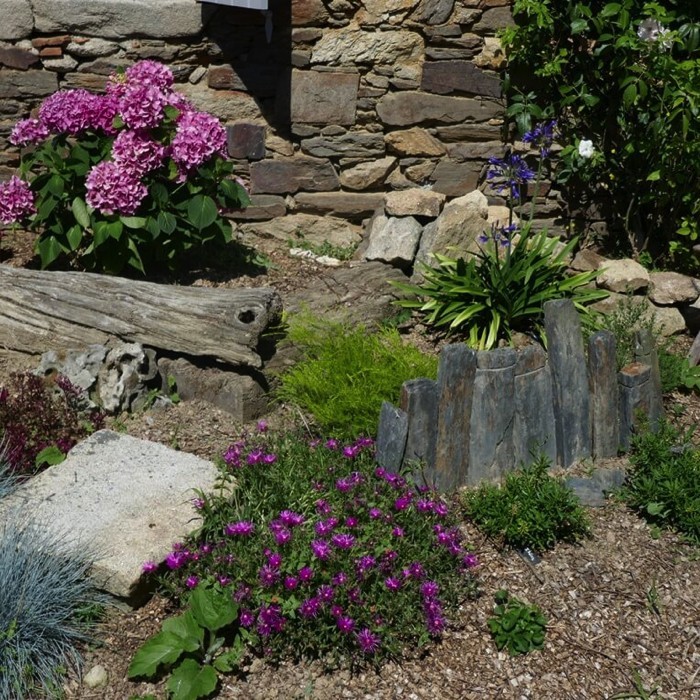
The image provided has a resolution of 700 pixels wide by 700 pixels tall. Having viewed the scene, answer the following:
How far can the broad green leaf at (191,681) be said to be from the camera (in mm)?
3217

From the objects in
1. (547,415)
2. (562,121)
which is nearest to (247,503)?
(547,415)

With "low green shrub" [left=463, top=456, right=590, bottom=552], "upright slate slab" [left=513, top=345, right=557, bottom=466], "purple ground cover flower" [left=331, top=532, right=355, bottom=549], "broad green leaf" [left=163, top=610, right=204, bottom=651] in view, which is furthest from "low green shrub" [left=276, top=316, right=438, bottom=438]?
"broad green leaf" [left=163, top=610, right=204, bottom=651]

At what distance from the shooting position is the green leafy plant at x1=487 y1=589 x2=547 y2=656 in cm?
355

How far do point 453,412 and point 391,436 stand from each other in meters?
0.29

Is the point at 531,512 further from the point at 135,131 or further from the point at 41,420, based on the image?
the point at 135,131

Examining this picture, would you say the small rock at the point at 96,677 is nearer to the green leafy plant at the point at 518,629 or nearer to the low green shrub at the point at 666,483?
the green leafy plant at the point at 518,629

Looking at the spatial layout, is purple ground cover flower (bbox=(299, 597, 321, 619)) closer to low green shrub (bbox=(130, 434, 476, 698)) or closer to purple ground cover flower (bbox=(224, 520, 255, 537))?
low green shrub (bbox=(130, 434, 476, 698))

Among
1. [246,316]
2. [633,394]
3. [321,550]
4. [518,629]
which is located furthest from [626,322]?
[321,550]

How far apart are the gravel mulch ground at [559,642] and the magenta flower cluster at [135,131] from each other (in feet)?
8.06

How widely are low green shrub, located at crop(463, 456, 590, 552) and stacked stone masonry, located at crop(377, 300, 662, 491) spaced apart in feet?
0.63

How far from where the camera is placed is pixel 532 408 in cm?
426

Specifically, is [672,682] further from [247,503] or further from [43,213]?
[43,213]

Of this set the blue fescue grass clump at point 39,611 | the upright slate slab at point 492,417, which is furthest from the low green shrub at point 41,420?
the upright slate slab at point 492,417

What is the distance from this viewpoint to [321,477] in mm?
3994
